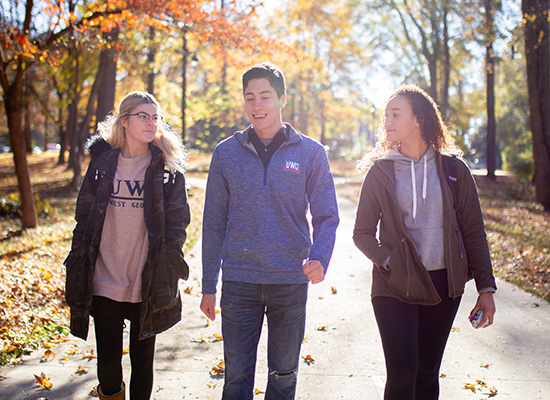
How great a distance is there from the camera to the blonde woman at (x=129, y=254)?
3426 mm

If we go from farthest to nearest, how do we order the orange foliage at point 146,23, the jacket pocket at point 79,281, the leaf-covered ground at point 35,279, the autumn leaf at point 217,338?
the orange foliage at point 146,23 < the autumn leaf at point 217,338 < the leaf-covered ground at point 35,279 < the jacket pocket at point 79,281

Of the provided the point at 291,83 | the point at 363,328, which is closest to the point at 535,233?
the point at 363,328

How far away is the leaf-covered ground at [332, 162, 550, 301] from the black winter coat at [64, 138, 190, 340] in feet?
4.41

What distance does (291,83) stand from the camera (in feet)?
130

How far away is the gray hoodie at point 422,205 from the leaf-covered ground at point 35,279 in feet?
12.7

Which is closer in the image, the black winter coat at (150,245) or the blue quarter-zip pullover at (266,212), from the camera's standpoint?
the blue quarter-zip pullover at (266,212)

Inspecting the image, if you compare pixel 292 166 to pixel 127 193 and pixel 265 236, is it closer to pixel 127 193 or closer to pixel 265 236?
pixel 265 236

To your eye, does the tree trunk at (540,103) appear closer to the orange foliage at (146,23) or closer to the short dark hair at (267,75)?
the orange foliage at (146,23)

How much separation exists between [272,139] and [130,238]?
1087mm

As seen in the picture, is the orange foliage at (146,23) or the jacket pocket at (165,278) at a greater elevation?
the orange foliage at (146,23)

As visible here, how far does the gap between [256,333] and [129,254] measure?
3.16ft

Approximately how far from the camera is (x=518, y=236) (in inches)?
487

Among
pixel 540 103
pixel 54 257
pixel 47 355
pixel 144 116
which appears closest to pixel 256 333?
pixel 144 116

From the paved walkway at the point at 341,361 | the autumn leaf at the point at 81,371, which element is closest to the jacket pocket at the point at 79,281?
the paved walkway at the point at 341,361
